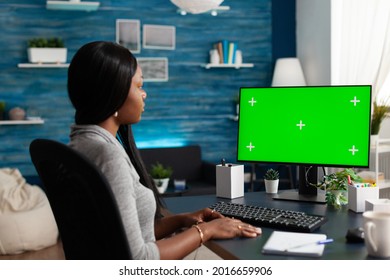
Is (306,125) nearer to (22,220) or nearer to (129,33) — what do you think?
(22,220)

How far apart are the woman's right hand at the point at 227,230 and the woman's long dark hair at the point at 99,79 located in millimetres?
490

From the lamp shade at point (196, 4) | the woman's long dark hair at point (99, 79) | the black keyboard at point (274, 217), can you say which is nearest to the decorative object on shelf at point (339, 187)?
the black keyboard at point (274, 217)

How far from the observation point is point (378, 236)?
150cm

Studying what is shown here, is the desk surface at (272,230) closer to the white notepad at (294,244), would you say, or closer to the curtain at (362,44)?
the white notepad at (294,244)

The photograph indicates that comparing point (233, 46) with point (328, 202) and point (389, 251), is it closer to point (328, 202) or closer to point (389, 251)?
point (328, 202)

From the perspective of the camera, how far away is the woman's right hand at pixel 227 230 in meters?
1.74

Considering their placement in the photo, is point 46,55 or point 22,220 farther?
point 46,55

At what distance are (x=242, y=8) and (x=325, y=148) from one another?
3772mm

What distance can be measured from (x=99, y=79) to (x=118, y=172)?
0.27m

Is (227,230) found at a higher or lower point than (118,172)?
Result: lower

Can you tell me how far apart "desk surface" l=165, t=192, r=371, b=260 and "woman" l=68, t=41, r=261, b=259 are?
6cm

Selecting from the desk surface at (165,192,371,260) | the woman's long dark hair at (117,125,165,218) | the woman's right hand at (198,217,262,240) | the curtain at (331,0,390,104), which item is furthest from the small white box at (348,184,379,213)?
the curtain at (331,0,390,104)

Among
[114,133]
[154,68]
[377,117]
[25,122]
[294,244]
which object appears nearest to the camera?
[294,244]

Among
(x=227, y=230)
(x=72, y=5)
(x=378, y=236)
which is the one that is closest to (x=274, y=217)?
(x=227, y=230)
